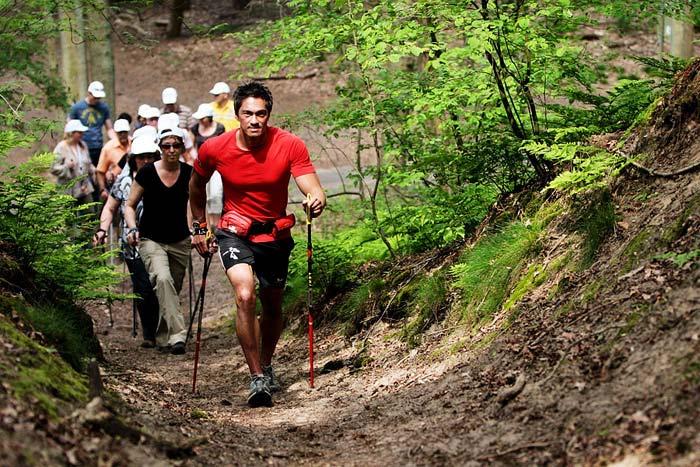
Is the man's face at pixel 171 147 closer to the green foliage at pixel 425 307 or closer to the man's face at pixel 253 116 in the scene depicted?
the man's face at pixel 253 116

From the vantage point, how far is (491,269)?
8375mm

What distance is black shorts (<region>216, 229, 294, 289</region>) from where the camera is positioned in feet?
27.3

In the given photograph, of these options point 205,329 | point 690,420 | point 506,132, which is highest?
point 506,132

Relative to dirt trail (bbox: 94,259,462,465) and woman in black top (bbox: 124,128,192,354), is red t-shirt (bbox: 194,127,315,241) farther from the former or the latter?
woman in black top (bbox: 124,128,192,354)

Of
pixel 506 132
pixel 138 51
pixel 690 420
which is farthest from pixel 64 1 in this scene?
pixel 138 51

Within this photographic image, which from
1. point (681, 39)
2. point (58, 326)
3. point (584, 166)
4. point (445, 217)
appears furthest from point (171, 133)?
point (681, 39)

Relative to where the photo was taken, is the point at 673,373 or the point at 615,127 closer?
the point at 673,373

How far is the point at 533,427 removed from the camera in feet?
17.3

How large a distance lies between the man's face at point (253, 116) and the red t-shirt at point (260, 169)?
162 millimetres

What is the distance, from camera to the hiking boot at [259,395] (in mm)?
8164

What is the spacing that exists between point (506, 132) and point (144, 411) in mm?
4441

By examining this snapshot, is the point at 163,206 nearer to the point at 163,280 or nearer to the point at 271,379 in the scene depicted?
the point at 163,280

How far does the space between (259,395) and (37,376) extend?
10.2 ft

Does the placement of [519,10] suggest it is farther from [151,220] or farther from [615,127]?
[151,220]
